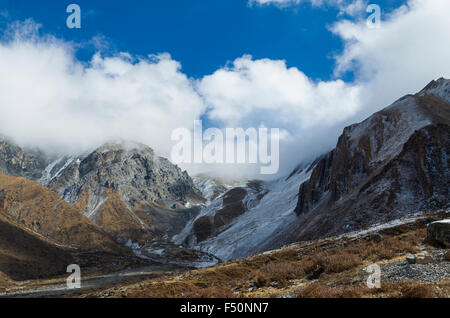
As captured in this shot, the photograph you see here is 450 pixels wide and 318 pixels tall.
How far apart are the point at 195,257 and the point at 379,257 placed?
11365cm

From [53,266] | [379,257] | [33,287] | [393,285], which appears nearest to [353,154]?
[379,257]

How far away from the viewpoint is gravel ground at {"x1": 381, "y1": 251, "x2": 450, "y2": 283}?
559 inches

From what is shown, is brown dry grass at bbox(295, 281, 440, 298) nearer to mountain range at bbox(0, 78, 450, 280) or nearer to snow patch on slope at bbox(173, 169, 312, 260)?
mountain range at bbox(0, 78, 450, 280)

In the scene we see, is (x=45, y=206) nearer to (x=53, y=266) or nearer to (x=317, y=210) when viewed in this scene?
(x=53, y=266)

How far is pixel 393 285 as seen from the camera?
13.1m

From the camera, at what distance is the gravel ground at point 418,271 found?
14.2 metres

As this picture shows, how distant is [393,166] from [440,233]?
4502 cm

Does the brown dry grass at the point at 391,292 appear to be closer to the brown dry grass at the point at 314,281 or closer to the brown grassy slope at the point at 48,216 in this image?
the brown dry grass at the point at 314,281

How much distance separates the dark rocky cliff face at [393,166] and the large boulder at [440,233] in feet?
98.5

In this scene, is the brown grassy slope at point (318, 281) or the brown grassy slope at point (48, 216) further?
the brown grassy slope at point (48, 216)

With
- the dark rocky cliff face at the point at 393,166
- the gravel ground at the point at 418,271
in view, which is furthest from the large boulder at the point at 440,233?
the dark rocky cliff face at the point at 393,166

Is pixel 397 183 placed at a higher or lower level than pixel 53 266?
higher

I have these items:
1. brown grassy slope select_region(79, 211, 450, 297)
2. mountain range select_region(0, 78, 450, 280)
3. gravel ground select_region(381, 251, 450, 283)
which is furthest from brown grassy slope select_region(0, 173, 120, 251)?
gravel ground select_region(381, 251, 450, 283)

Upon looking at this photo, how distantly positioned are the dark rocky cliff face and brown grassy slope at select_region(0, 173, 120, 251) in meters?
114
